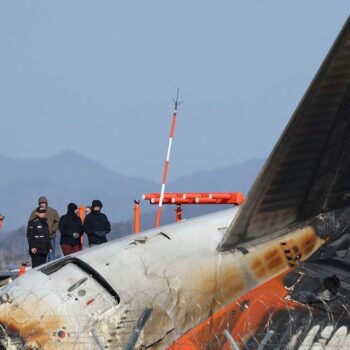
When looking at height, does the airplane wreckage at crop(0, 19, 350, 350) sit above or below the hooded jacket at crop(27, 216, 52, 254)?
above

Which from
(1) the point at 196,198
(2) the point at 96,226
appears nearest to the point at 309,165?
(1) the point at 196,198

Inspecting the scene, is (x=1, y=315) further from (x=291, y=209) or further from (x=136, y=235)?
(x=291, y=209)

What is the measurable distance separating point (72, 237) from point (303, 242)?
8946 mm

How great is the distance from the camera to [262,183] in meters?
13.9

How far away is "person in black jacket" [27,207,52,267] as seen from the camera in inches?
880

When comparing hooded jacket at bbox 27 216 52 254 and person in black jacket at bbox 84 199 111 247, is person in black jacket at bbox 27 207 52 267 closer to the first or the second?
hooded jacket at bbox 27 216 52 254

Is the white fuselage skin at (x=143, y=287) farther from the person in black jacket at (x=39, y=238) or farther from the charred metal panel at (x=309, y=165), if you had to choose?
the person in black jacket at (x=39, y=238)

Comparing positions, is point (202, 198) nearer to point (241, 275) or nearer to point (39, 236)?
point (39, 236)

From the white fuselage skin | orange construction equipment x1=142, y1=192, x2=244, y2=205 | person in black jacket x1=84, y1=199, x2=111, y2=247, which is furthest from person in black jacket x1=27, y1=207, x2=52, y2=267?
the white fuselage skin

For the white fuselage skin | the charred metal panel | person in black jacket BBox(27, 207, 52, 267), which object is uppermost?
the charred metal panel

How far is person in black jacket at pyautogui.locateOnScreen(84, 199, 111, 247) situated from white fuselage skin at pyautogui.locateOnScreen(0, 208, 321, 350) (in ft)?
24.6

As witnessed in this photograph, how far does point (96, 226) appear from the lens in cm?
2238

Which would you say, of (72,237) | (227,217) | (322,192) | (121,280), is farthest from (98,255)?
(72,237)

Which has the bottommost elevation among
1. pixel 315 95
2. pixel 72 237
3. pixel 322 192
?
pixel 72 237
